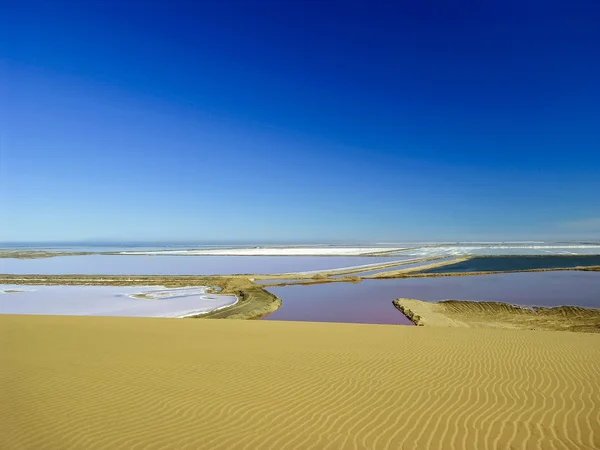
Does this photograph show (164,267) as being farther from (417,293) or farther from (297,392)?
(297,392)

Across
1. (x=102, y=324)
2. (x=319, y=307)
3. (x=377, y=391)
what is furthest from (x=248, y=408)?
(x=319, y=307)

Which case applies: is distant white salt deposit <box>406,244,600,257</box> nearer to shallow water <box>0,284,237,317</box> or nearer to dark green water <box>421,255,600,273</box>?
dark green water <box>421,255,600,273</box>

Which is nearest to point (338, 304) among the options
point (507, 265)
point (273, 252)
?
point (507, 265)

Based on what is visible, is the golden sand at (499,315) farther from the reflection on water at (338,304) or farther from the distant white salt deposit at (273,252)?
the distant white salt deposit at (273,252)

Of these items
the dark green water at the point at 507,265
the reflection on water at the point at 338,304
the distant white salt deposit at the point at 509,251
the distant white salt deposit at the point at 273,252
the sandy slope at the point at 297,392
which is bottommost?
the reflection on water at the point at 338,304

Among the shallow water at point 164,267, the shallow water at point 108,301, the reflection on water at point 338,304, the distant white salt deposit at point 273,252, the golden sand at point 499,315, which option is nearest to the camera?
the golden sand at point 499,315

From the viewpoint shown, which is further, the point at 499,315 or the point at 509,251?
the point at 509,251

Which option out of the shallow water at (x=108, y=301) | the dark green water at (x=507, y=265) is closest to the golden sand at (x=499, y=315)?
the shallow water at (x=108, y=301)
